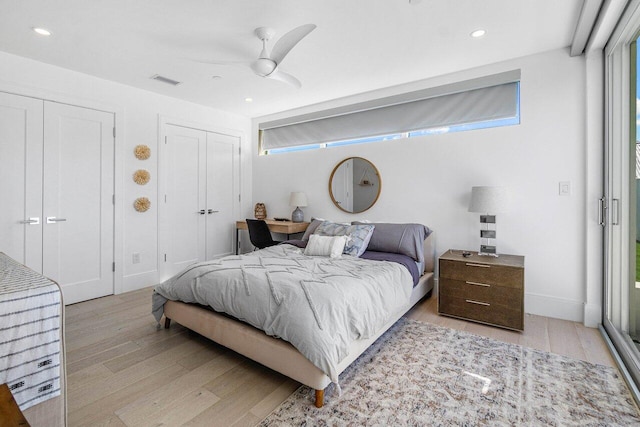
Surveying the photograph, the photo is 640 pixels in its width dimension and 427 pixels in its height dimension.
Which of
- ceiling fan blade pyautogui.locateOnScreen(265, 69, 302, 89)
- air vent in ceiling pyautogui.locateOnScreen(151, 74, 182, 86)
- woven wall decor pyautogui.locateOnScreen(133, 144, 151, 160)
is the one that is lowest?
woven wall decor pyautogui.locateOnScreen(133, 144, 151, 160)

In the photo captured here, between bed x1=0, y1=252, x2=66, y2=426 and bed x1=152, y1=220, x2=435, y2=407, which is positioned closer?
bed x1=0, y1=252, x2=66, y2=426

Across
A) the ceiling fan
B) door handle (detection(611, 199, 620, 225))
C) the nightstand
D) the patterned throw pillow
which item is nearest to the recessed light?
the ceiling fan

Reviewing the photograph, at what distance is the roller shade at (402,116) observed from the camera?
3.24 metres

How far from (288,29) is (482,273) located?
261cm

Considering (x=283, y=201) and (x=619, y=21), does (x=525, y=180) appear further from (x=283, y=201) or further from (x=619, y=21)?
(x=283, y=201)

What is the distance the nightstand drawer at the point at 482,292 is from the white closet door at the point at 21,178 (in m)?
4.00

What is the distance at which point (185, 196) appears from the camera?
14.5 ft

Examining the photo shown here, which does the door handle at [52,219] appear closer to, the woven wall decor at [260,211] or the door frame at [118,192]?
the door frame at [118,192]

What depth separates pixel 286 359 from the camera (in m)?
1.84

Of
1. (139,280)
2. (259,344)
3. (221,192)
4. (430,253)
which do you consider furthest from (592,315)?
(139,280)

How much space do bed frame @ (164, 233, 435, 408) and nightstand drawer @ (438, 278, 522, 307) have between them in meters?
0.56

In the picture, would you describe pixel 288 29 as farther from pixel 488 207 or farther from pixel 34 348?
pixel 34 348

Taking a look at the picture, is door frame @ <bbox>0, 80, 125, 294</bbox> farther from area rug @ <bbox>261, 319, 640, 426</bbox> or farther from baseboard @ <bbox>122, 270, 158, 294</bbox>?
area rug @ <bbox>261, 319, 640, 426</bbox>

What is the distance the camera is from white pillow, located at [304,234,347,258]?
309cm
